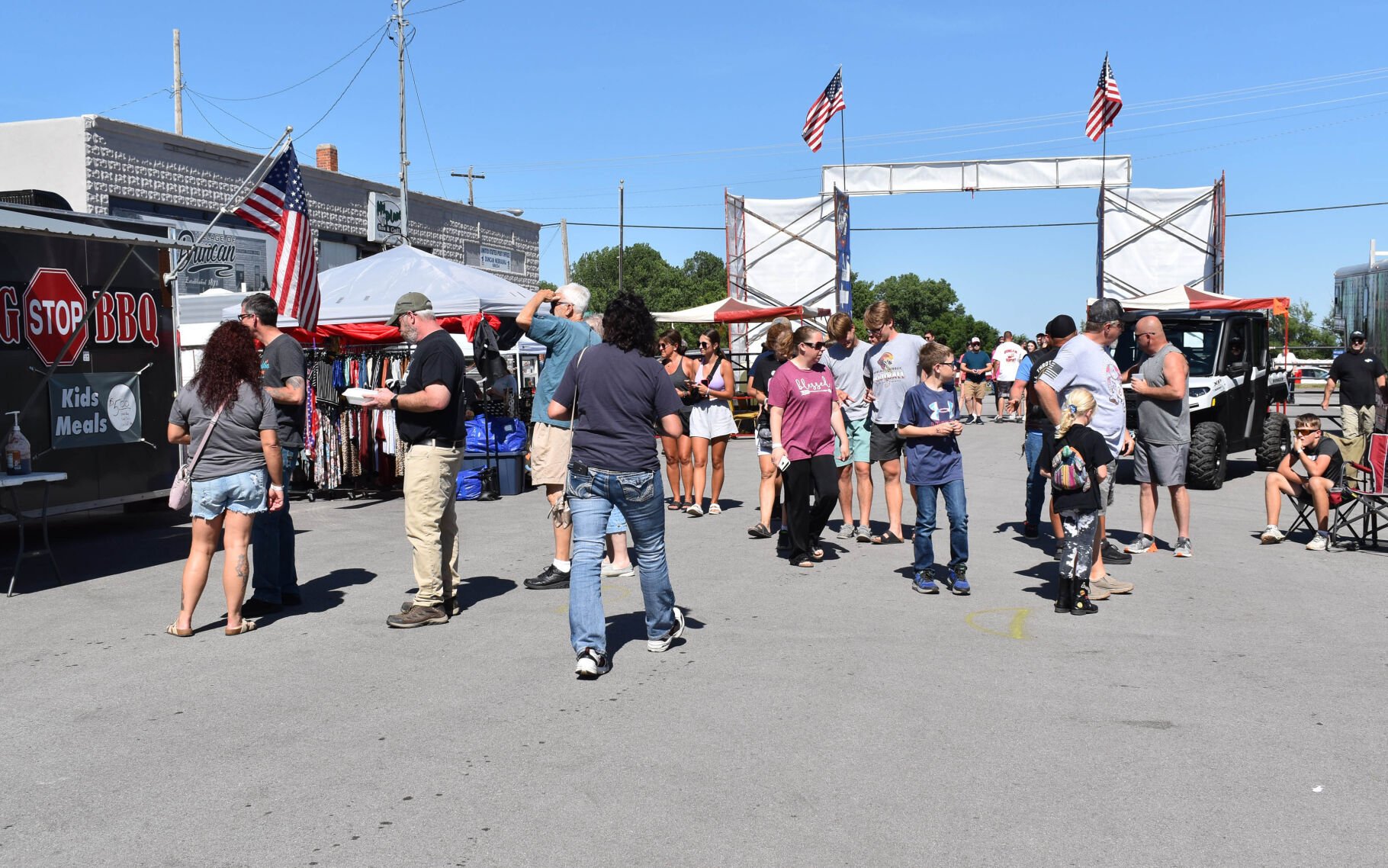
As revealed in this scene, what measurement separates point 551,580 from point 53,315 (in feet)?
16.3

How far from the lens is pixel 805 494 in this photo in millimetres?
8906

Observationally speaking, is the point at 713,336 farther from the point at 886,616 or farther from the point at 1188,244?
the point at 1188,244

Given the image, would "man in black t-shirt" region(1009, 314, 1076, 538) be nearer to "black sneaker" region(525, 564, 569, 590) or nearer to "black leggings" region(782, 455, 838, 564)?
"black leggings" region(782, 455, 838, 564)

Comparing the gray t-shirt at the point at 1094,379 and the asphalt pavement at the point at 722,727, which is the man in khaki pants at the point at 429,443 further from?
the gray t-shirt at the point at 1094,379

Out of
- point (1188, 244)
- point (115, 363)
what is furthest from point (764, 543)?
point (1188, 244)

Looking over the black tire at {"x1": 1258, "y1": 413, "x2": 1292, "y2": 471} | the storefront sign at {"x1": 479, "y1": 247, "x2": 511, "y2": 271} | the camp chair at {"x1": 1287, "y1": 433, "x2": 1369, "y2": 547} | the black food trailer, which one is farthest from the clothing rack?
the storefront sign at {"x1": 479, "y1": 247, "x2": 511, "y2": 271}

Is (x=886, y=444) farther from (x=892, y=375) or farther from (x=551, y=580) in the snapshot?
(x=551, y=580)

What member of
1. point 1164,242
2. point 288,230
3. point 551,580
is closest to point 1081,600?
point 551,580

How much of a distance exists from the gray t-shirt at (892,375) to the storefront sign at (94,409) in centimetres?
651

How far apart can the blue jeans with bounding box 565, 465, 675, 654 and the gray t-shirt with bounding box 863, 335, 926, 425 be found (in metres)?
3.98

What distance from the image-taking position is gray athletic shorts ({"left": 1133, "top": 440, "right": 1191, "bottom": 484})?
9.15 metres

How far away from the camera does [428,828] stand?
13.2 feet

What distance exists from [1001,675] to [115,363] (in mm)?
8228

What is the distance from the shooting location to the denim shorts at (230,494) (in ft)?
22.0
